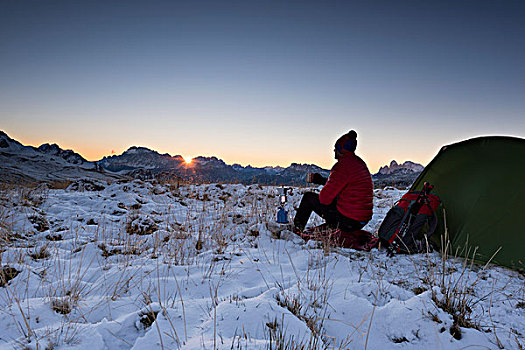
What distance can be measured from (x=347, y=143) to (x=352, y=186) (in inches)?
33.1

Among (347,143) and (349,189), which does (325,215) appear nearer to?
(349,189)

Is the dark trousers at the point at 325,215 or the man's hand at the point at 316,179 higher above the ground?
the man's hand at the point at 316,179

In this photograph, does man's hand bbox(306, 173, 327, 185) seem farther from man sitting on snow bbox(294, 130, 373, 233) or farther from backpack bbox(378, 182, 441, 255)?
backpack bbox(378, 182, 441, 255)

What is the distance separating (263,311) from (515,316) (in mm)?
2342

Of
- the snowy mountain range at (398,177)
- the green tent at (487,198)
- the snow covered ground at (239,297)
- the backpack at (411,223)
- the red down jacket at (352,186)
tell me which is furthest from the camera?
the snowy mountain range at (398,177)

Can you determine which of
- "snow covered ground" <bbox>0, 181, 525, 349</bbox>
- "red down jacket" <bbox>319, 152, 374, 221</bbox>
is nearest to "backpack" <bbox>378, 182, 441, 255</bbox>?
"snow covered ground" <bbox>0, 181, 525, 349</bbox>

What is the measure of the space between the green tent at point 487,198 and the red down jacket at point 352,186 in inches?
47.5

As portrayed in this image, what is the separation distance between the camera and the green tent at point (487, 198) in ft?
11.7

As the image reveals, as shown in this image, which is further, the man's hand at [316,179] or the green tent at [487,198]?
the man's hand at [316,179]

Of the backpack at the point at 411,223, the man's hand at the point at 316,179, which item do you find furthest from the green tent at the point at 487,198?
the man's hand at the point at 316,179

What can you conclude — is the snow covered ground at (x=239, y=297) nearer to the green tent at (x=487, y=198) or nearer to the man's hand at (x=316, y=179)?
the green tent at (x=487, y=198)

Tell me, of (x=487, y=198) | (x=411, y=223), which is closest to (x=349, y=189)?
(x=411, y=223)

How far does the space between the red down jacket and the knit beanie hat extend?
0.33ft

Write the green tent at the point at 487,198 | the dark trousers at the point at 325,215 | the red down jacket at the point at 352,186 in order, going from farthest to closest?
the dark trousers at the point at 325,215, the red down jacket at the point at 352,186, the green tent at the point at 487,198
